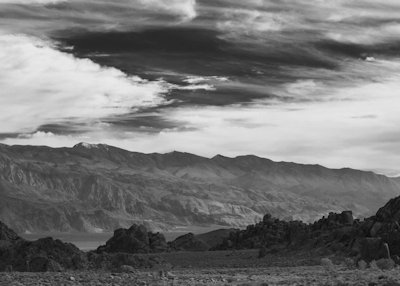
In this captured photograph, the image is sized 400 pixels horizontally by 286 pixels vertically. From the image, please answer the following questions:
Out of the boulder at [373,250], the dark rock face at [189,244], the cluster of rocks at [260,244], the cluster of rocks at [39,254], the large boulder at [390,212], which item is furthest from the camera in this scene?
the dark rock face at [189,244]

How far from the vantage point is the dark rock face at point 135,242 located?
122 metres

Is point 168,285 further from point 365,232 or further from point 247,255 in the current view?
point 247,255

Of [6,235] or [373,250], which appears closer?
[373,250]

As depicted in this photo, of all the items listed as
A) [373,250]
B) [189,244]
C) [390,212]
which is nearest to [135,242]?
[189,244]

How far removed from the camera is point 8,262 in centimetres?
8206

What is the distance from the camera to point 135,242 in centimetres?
12538

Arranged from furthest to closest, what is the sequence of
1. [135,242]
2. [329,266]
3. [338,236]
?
[135,242]
[338,236]
[329,266]

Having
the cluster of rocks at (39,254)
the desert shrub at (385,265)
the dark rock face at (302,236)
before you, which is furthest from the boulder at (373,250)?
the cluster of rocks at (39,254)

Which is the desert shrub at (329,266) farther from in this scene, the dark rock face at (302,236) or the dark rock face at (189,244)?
the dark rock face at (189,244)

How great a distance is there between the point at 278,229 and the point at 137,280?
86.1 m

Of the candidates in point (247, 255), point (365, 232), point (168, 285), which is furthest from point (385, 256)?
point (247, 255)

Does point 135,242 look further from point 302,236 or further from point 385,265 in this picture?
point 385,265

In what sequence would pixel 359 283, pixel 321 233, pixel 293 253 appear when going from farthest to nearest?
pixel 321 233 < pixel 293 253 < pixel 359 283

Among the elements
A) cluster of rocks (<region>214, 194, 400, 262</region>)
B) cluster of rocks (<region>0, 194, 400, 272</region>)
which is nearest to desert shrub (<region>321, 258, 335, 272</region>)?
cluster of rocks (<region>0, 194, 400, 272</region>)
